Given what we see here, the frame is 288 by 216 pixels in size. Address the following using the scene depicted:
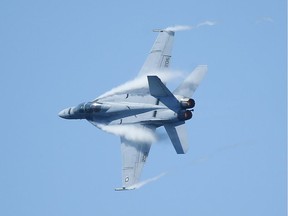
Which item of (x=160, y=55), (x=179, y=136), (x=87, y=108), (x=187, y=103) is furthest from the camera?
(x=87, y=108)

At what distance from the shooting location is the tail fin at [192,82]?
4881 centimetres

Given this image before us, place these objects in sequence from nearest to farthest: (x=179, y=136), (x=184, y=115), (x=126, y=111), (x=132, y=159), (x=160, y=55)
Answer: (x=184, y=115), (x=179, y=136), (x=132, y=159), (x=126, y=111), (x=160, y=55)

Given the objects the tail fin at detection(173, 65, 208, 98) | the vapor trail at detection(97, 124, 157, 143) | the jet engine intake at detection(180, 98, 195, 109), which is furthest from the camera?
the vapor trail at detection(97, 124, 157, 143)

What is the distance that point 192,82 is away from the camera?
4903 centimetres

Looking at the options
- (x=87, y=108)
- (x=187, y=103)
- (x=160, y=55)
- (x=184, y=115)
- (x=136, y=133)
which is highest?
(x=160, y=55)

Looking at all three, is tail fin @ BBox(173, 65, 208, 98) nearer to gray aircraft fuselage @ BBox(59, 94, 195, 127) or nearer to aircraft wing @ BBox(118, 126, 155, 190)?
gray aircraft fuselage @ BBox(59, 94, 195, 127)

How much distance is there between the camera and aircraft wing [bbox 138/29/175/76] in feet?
173

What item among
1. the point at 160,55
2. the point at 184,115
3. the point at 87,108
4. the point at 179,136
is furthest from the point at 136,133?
the point at 160,55

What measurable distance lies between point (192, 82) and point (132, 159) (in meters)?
5.00

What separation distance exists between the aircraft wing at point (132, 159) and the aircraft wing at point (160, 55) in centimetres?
424

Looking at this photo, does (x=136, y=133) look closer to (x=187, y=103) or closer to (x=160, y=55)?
(x=187, y=103)

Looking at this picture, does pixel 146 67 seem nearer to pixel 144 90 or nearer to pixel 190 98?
pixel 144 90

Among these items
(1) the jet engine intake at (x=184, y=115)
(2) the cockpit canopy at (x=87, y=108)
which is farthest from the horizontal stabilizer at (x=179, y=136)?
(2) the cockpit canopy at (x=87, y=108)

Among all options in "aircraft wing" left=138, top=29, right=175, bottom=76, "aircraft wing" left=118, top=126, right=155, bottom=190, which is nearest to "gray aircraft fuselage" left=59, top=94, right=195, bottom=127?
"aircraft wing" left=118, top=126, right=155, bottom=190
